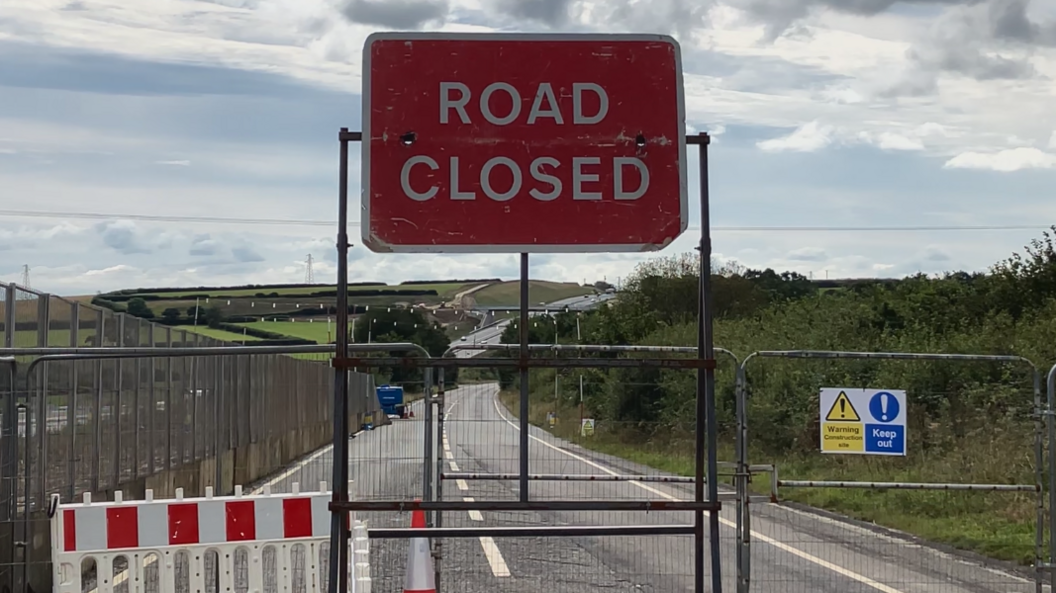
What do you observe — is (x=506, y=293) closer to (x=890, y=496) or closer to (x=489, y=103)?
(x=890, y=496)

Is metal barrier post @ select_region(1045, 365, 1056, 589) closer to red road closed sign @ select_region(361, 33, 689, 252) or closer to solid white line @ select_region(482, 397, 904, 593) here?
solid white line @ select_region(482, 397, 904, 593)

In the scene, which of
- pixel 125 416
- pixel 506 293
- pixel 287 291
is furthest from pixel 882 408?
pixel 287 291

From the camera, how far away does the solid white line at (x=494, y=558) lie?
11.9 metres

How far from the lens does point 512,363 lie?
5.32 metres

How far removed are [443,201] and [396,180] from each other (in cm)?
22

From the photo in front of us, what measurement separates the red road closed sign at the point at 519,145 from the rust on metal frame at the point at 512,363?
477 mm

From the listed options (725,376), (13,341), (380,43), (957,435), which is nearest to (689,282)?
(725,376)

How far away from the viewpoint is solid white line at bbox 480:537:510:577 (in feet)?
39.2

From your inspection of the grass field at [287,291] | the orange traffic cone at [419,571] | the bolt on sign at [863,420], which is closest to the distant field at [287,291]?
the grass field at [287,291]

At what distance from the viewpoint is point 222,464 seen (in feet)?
59.6

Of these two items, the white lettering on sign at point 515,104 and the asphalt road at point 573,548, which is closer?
the white lettering on sign at point 515,104

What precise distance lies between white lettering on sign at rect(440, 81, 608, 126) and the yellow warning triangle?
20.9ft

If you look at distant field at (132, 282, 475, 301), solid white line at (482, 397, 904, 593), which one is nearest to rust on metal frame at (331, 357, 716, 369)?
solid white line at (482, 397, 904, 593)

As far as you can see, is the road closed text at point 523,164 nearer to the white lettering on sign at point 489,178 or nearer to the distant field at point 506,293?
the white lettering on sign at point 489,178
